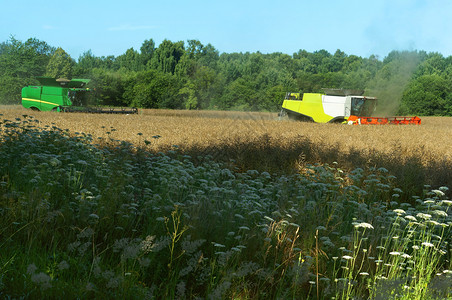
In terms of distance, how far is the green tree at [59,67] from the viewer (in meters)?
70.6

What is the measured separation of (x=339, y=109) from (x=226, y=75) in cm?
1146

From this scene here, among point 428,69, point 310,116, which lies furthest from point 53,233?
point 428,69

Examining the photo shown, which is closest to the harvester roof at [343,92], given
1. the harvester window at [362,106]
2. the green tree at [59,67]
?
the harvester window at [362,106]

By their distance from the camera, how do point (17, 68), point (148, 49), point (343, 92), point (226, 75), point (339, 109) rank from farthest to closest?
1. point (17, 68)
2. point (148, 49)
3. point (343, 92)
4. point (339, 109)
5. point (226, 75)

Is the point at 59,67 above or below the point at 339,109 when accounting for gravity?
above

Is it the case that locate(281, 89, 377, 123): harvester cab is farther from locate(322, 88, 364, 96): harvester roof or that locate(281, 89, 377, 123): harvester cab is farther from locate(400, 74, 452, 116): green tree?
locate(400, 74, 452, 116): green tree

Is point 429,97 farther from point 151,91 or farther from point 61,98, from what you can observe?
point 61,98

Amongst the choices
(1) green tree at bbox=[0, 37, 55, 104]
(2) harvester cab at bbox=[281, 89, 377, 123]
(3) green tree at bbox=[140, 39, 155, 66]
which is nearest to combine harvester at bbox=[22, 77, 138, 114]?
(3) green tree at bbox=[140, 39, 155, 66]

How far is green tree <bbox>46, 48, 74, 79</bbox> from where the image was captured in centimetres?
7056

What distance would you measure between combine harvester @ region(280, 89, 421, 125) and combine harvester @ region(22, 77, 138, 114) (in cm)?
1358

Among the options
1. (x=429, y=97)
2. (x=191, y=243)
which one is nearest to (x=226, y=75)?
(x=191, y=243)

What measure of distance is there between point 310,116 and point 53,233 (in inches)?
1188

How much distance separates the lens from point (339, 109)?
1211 inches

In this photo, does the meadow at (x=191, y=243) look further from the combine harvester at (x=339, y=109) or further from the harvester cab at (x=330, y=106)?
the harvester cab at (x=330, y=106)
